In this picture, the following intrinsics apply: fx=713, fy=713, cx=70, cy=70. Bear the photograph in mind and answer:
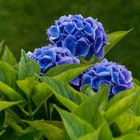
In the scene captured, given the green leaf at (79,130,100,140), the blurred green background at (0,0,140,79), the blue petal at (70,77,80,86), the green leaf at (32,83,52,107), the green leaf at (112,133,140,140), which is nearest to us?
the green leaf at (79,130,100,140)

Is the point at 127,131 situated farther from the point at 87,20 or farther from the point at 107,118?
the point at 87,20

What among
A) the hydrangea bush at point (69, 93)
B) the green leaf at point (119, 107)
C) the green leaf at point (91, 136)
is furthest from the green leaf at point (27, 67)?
the green leaf at point (91, 136)

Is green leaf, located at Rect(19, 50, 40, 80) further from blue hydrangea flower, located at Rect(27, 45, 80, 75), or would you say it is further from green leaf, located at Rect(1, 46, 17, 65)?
green leaf, located at Rect(1, 46, 17, 65)

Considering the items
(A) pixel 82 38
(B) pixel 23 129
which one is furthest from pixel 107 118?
→ (A) pixel 82 38

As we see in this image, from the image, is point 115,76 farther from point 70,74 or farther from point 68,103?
point 68,103

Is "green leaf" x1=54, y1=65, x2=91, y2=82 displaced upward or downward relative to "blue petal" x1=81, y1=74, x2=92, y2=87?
downward

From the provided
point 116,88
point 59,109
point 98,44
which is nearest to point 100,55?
point 98,44

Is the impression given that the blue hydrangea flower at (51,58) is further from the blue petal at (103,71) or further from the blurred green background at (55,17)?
the blurred green background at (55,17)

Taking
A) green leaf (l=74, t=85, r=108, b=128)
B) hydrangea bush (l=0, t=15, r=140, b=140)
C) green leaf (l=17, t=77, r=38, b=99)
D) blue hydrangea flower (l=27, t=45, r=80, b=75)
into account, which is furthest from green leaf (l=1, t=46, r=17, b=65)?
green leaf (l=74, t=85, r=108, b=128)
